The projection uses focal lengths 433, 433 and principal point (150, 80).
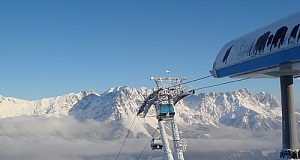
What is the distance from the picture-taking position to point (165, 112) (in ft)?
191

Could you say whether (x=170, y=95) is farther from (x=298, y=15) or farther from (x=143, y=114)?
(x=298, y=15)

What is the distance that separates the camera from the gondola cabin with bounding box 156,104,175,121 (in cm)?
5828

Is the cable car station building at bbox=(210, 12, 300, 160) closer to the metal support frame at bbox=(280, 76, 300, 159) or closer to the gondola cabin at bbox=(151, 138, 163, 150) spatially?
the metal support frame at bbox=(280, 76, 300, 159)

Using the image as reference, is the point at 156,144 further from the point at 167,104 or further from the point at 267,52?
the point at 267,52

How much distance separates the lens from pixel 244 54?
26156 millimetres

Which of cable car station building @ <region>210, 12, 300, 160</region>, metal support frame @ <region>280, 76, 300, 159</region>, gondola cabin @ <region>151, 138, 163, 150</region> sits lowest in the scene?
gondola cabin @ <region>151, 138, 163, 150</region>

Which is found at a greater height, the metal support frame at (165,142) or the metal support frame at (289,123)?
the metal support frame at (289,123)

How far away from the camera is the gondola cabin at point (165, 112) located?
58281 millimetres

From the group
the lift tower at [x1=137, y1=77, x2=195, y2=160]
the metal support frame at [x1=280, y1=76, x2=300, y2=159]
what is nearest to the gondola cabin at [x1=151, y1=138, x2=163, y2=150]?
the lift tower at [x1=137, y1=77, x2=195, y2=160]

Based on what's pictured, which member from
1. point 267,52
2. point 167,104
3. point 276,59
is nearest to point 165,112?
point 167,104

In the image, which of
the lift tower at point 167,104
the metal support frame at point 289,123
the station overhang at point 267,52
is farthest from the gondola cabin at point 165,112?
the metal support frame at point 289,123

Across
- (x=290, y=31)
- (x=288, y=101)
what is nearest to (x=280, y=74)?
(x=288, y=101)

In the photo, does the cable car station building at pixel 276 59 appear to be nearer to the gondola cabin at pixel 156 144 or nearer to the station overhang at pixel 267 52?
the station overhang at pixel 267 52

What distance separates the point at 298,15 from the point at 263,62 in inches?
121
